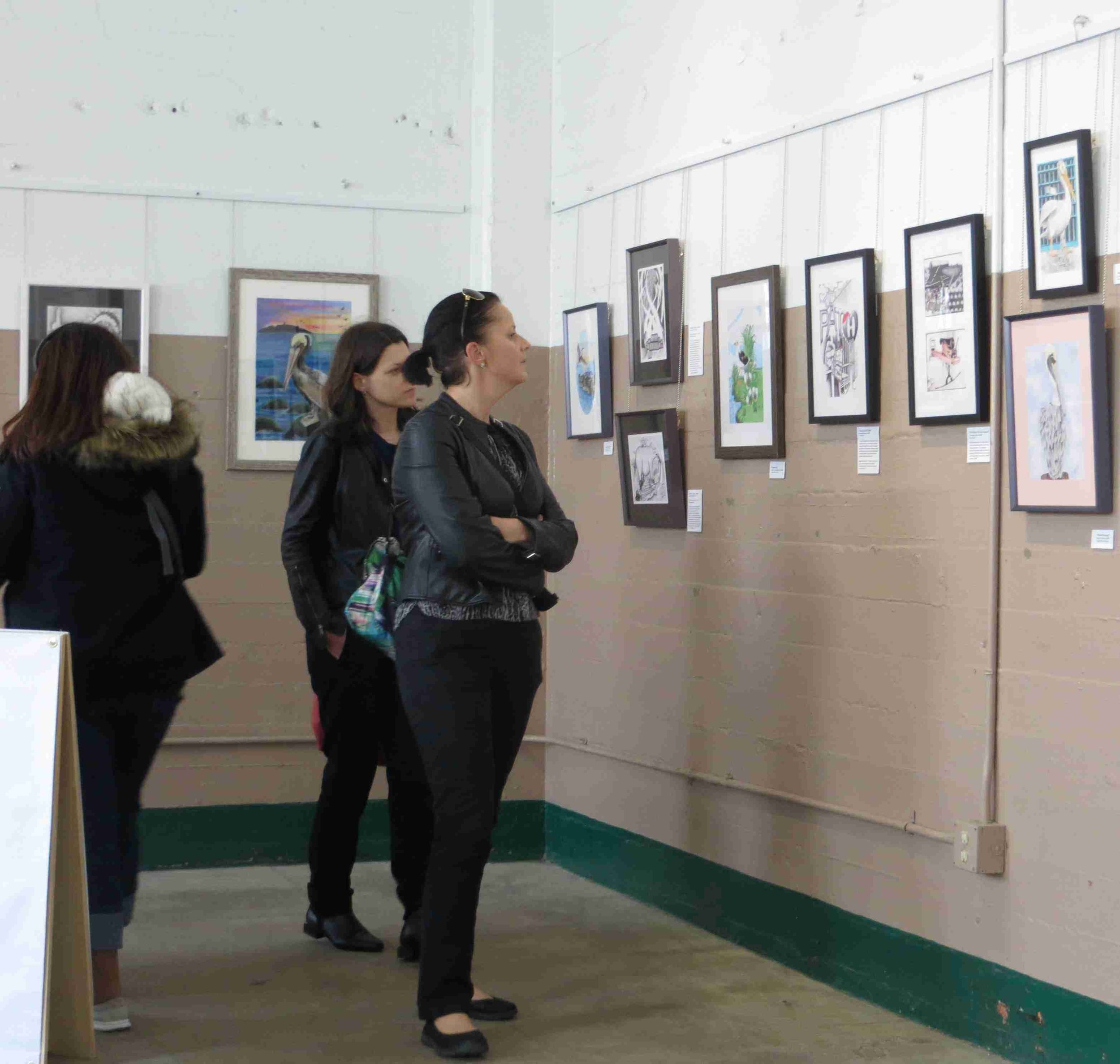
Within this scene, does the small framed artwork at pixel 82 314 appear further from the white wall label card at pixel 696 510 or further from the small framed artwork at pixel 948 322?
the small framed artwork at pixel 948 322

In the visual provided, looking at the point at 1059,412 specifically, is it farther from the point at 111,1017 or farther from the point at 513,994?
the point at 111,1017

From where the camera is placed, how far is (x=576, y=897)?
16.3 ft

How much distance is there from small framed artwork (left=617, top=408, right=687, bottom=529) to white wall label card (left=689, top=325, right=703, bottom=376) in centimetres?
15

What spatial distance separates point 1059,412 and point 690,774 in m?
1.83

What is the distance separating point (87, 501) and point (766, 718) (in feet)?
6.40

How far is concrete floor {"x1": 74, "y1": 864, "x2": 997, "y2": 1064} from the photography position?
11.4 feet

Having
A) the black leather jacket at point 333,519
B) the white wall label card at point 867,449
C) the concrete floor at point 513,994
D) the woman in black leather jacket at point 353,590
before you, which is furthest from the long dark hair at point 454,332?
the concrete floor at point 513,994

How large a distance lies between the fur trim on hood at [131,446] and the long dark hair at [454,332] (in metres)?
0.62

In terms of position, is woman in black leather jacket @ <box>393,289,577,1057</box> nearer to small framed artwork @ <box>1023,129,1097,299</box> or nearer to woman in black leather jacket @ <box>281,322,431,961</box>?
woman in black leather jacket @ <box>281,322,431,961</box>

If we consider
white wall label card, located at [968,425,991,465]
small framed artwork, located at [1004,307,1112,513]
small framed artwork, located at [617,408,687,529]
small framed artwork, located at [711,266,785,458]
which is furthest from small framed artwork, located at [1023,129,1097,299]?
small framed artwork, located at [617,408,687,529]

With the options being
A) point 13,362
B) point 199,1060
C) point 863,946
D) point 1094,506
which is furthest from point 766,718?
point 13,362

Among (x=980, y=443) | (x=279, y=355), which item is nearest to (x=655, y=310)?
(x=279, y=355)

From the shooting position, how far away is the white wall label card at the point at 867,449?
3.85 meters

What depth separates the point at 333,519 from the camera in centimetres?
418
